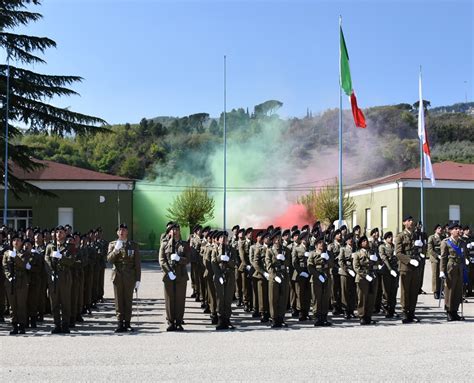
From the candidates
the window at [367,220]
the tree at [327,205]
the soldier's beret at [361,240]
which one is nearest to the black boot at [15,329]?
the soldier's beret at [361,240]

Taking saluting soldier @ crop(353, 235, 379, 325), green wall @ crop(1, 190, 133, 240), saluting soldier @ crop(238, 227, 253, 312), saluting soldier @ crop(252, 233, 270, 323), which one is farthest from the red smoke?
saluting soldier @ crop(353, 235, 379, 325)

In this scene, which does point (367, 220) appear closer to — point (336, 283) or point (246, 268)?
point (336, 283)

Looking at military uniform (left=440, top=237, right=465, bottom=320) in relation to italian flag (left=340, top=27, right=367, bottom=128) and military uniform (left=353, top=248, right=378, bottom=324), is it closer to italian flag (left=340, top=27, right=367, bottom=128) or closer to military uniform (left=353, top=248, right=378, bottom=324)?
military uniform (left=353, top=248, right=378, bottom=324)

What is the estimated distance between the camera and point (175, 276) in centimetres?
1379

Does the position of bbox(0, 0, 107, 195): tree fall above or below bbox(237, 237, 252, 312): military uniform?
above

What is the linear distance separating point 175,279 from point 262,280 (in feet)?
6.74

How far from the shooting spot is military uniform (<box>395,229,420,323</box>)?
14656 millimetres

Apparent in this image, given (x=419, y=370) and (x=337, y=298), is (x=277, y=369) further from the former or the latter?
(x=337, y=298)

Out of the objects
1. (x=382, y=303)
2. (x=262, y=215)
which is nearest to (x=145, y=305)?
(x=382, y=303)

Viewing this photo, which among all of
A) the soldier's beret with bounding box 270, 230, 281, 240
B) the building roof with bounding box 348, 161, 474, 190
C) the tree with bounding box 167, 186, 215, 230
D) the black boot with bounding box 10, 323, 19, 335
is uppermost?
the building roof with bounding box 348, 161, 474, 190

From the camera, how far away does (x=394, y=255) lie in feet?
52.2

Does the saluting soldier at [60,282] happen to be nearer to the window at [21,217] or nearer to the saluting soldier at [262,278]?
the saluting soldier at [262,278]

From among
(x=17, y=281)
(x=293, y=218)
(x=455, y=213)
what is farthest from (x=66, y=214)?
(x=17, y=281)

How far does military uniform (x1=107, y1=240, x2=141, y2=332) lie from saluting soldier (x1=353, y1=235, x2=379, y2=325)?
14.7 ft
